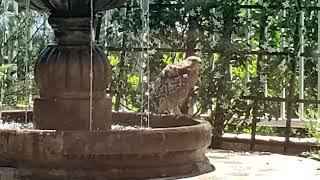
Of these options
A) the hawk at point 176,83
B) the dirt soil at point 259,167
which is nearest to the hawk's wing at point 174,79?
the hawk at point 176,83

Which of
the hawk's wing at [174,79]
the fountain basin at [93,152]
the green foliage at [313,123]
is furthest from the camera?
the green foliage at [313,123]

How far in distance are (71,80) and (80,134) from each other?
2.50ft

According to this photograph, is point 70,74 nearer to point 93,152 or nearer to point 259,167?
point 93,152

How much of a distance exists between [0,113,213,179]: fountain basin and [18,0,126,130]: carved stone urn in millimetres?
599

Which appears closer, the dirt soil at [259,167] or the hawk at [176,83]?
the dirt soil at [259,167]

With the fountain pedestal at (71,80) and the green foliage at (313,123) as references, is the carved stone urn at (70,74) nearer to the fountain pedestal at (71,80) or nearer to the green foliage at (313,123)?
the fountain pedestal at (71,80)

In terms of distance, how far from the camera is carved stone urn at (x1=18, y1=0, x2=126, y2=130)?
4887 millimetres

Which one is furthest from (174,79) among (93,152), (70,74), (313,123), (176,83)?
(93,152)

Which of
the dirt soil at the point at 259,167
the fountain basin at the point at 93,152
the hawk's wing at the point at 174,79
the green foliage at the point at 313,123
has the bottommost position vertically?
the dirt soil at the point at 259,167

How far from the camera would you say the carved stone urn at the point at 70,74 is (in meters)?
4.89

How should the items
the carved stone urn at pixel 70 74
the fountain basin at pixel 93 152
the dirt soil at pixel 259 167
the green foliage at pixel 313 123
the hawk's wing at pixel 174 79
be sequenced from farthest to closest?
the green foliage at pixel 313 123 → the hawk's wing at pixel 174 79 → the carved stone urn at pixel 70 74 → the dirt soil at pixel 259 167 → the fountain basin at pixel 93 152

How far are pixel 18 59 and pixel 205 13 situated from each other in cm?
204

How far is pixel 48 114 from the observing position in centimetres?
492

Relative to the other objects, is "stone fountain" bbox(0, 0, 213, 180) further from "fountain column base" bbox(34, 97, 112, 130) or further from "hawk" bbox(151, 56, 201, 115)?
"hawk" bbox(151, 56, 201, 115)
